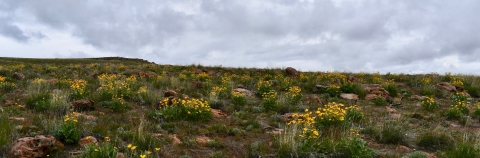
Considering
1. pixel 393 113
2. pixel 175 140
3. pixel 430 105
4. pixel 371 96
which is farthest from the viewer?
pixel 371 96

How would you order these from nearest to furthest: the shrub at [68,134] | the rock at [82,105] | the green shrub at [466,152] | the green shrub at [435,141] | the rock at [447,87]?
the green shrub at [466,152] → the shrub at [68,134] → the green shrub at [435,141] → the rock at [82,105] → the rock at [447,87]

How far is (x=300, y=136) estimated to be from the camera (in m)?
5.81

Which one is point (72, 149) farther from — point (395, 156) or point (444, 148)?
point (444, 148)

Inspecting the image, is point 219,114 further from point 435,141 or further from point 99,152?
point 435,141

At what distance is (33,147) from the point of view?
504 centimetres

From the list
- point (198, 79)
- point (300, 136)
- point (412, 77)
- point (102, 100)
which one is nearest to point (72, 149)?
point (300, 136)

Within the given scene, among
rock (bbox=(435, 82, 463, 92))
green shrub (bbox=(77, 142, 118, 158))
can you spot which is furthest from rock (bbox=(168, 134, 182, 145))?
rock (bbox=(435, 82, 463, 92))

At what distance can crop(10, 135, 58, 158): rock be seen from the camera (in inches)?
194

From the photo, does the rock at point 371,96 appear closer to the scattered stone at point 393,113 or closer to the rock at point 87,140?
the scattered stone at point 393,113

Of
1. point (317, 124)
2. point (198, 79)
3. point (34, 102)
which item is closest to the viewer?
point (317, 124)

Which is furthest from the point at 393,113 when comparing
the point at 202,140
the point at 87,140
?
the point at 87,140

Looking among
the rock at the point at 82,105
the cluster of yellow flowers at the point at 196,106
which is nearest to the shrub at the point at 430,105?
the cluster of yellow flowers at the point at 196,106

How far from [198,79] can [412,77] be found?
992cm

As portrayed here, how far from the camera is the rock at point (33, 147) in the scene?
4.92 meters
